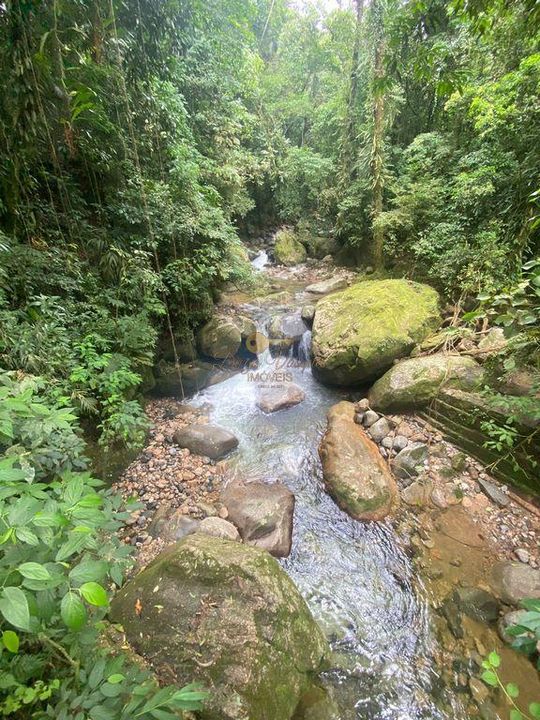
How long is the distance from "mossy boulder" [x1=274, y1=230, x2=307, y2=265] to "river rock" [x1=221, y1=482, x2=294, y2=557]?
10863 millimetres

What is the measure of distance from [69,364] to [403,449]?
433cm

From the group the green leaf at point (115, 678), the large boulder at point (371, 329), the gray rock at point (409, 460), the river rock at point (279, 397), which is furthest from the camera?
the river rock at point (279, 397)

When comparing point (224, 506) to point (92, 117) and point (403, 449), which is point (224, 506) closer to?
point (403, 449)

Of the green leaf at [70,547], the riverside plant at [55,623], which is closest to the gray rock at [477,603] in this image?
the riverside plant at [55,623]

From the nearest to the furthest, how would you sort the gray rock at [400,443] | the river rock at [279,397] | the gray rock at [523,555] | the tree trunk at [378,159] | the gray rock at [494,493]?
the gray rock at [523,555] → the gray rock at [494,493] → the gray rock at [400,443] → the river rock at [279,397] → the tree trunk at [378,159]

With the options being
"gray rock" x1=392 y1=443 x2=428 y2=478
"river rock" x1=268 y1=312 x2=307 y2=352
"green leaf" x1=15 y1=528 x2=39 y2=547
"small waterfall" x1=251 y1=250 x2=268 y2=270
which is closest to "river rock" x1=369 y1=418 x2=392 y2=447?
"gray rock" x1=392 y1=443 x2=428 y2=478

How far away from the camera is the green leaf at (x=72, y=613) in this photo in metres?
0.96

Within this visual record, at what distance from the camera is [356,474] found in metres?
3.99

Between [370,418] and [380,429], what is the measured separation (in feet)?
0.87

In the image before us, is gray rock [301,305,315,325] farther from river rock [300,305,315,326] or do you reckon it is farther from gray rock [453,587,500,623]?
gray rock [453,587,500,623]

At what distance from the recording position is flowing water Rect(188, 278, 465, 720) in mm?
2461

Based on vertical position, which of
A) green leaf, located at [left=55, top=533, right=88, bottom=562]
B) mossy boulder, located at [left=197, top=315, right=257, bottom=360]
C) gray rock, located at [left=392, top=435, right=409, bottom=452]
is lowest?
gray rock, located at [left=392, top=435, right=409, bottom=452]

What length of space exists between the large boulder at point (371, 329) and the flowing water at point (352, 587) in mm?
1039

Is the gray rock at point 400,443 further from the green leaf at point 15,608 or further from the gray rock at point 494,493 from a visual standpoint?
the green leaf at point 15,608
